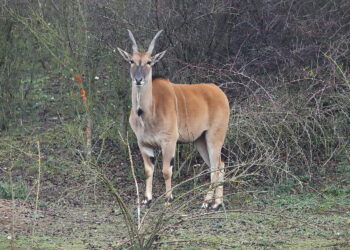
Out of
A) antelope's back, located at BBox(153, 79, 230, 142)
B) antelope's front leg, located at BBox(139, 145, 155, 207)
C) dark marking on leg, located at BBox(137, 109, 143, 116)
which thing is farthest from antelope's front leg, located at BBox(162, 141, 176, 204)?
dark marking on leg, located at BBox(137, 109, 143, 116)

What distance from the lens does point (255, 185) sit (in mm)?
10242

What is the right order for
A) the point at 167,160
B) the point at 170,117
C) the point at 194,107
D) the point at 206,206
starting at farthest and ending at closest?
the point at 194,107
the point at 170,117
the point at 167,160
the point at 206,206

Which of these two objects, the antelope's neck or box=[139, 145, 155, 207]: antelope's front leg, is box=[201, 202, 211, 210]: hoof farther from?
the antelope's neck

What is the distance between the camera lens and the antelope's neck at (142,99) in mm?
9477

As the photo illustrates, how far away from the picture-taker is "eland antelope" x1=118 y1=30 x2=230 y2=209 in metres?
9.45

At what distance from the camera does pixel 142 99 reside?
9508 millimetres

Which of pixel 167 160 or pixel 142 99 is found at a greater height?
pixel 142 99

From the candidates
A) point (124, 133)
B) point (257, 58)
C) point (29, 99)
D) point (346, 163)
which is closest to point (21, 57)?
point (29, 99)

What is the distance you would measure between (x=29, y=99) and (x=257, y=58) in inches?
173

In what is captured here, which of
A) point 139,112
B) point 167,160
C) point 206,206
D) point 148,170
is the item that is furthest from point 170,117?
point 206,206

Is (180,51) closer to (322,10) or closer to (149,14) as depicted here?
(149,14)

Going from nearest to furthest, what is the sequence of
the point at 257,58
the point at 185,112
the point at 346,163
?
the point at 185,112 → the point at 346,163 → the point at 257,58

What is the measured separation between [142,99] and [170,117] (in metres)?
0.38

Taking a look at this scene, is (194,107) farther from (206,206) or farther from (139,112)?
(206,206)
